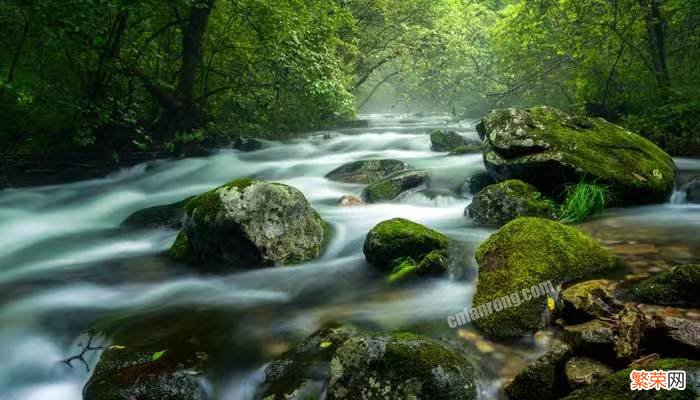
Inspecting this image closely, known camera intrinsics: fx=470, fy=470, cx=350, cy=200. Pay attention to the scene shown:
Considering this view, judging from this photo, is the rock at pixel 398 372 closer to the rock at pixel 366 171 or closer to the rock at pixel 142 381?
the rock at pixel 142 381

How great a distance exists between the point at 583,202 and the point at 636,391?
4.29 metres

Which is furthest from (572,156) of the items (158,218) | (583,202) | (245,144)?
(245,144)

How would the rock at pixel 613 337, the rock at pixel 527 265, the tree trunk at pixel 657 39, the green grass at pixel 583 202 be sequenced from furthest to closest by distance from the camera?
1. the tree trunk at pixel 657 39
2. the green grass at pixel 583 202
3. the rock at pixel 527 265
4. the rock at pixel 613 337

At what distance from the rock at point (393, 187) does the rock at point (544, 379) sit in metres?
6.17

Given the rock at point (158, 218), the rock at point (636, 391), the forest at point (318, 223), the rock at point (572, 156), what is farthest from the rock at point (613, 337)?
the rock at point (158, 218)

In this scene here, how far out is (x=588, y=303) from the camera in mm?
3428

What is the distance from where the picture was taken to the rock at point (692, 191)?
6844mm

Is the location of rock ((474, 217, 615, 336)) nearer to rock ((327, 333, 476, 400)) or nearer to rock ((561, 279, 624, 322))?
rock ((561, 279, 624, 322))

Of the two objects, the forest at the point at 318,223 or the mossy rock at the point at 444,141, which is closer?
the forest at the point at 318,223

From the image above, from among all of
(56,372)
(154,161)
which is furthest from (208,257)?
(154,161)

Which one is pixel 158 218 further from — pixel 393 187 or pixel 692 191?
pixel 692 191

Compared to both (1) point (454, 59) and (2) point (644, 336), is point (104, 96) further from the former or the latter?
(1) point (454, 59)

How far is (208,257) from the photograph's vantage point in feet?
20.5

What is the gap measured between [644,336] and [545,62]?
1394cm
